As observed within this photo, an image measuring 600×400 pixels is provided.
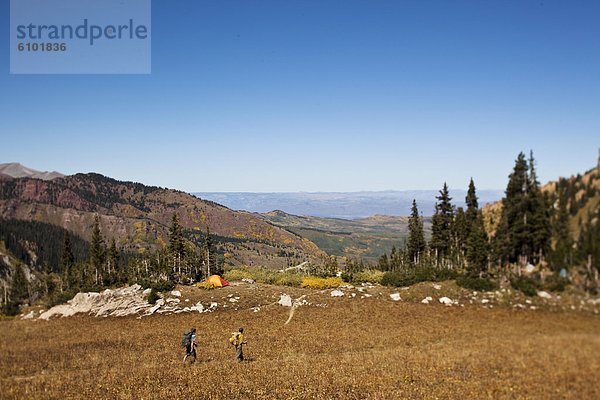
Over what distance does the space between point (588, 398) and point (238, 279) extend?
58234 millimetres

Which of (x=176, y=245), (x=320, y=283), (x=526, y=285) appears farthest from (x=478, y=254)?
(x=176, y=245)

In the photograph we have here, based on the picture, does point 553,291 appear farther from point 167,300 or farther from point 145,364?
point 167,300

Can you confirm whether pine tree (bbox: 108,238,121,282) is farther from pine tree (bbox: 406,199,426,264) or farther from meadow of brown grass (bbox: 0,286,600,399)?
pine tree (bbox: 406,199,426,264)

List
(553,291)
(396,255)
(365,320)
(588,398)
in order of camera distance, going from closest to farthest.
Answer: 1. (588,398)
2. (553,291)
3. (365,320)
4. (396,255)

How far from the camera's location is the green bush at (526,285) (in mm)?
28744

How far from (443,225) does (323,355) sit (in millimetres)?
52779

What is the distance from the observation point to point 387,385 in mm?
16641

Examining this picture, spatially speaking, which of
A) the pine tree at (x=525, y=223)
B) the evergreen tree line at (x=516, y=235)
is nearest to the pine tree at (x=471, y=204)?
the evergreen tree line at (x=516, y=235)

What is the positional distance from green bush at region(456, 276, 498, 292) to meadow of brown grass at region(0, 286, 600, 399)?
578 cm

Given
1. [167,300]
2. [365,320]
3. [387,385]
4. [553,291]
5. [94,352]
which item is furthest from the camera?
[167,300]

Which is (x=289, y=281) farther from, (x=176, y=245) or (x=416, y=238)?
(x=416, y=238)

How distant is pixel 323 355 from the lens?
24.6 meters

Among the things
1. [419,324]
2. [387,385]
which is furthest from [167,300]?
[387,385]

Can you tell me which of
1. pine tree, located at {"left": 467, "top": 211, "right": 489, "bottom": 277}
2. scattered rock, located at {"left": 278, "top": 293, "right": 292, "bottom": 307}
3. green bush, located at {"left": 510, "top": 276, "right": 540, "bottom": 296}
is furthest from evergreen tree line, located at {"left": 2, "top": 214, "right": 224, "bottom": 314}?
green bush, located at {"left": 510, "top": 276, "right": 540, "bottom": 296}
